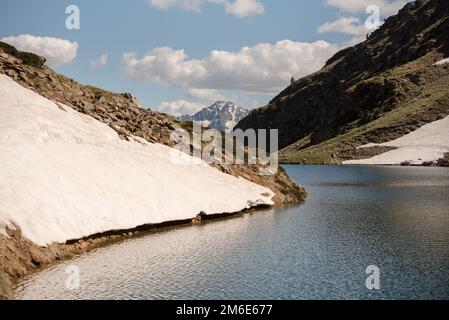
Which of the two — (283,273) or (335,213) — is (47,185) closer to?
(283,273)

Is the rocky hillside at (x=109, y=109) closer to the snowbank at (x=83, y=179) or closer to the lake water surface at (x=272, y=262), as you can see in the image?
the snowbank at (x=83, y=179)

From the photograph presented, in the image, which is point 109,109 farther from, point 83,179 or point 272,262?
point 272,262

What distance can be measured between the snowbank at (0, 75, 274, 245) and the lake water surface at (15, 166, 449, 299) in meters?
3.10

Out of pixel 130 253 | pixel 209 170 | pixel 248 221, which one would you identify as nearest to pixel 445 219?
pixel 248 221

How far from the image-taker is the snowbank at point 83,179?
139ft

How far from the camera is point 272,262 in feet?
135

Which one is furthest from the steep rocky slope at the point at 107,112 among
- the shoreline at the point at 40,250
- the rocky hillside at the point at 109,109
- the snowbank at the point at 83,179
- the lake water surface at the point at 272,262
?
the lake water surface at the point at 272,262

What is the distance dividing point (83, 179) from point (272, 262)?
68.4 ft

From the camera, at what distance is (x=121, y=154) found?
199 ft

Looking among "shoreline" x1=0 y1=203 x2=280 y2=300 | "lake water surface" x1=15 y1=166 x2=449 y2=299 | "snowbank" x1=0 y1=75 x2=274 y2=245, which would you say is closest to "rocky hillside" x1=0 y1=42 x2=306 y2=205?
"snowbank" x1=0 y1=75 x2=274 y2=245

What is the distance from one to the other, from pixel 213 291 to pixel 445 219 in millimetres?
40927
